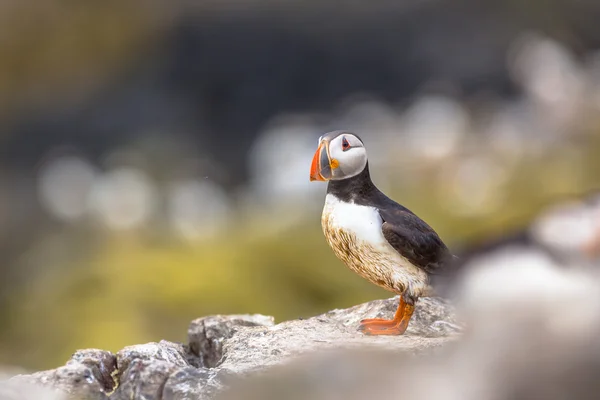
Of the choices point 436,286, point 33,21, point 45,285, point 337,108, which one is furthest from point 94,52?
point 436,286

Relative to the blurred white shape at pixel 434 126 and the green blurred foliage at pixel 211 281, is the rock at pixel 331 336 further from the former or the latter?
the blurred white shape at pixel 434 126

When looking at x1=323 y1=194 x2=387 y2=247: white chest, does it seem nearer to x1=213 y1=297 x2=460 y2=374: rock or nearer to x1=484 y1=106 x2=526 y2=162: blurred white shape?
x1=213 y1=297 x2=460 y2=374: rock

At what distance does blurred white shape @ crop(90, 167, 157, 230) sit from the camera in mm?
8164

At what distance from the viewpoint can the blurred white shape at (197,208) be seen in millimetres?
7340

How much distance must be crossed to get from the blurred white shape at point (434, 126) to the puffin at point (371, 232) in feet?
16.9

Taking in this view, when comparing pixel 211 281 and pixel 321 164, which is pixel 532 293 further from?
pixel 211 281

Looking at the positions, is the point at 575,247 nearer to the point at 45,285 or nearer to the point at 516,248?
the point at 516,248

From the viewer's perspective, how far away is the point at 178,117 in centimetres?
988

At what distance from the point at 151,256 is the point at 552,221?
449cm

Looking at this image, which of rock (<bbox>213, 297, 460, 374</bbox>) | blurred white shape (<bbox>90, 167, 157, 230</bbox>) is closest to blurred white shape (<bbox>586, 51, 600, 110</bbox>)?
blurred white shape (<bbox>90, 167, 157, 230</bbox>)

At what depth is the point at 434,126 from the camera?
800 centimetres

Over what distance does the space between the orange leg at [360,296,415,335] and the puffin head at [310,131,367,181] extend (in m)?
0.33

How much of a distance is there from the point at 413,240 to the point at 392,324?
0.74 feet

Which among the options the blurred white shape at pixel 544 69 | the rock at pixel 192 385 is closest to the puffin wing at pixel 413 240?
the rock at pixel 192 385
